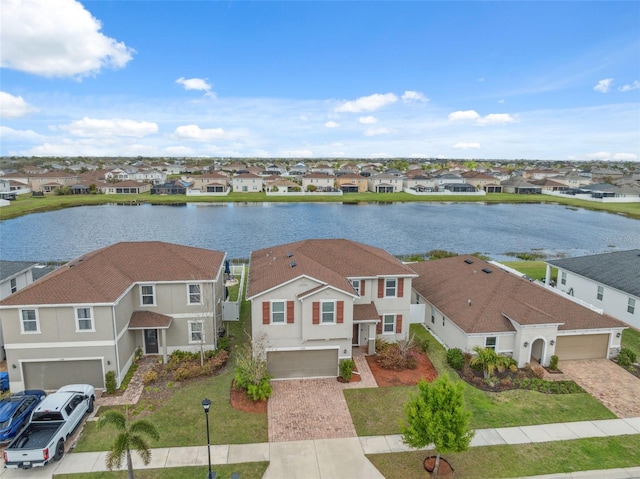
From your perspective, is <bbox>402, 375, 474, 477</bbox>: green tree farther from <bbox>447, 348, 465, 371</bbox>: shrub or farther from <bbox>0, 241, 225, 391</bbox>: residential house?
<bbox>0, 241, 225, 391</bbox>: residential house

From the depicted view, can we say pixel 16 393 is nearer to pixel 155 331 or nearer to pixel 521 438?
pixel 155 331

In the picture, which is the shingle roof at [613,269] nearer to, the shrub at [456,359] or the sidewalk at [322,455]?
the sidewalk at [322,455]

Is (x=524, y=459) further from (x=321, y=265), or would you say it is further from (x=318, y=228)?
(x=318, y=228)

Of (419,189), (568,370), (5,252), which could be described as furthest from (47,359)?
(419,189)

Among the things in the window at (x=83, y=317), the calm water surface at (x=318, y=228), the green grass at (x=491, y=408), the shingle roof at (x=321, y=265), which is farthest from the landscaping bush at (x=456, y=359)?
the calm water surface at (x=318, y=228)

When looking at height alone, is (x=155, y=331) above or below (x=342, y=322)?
below

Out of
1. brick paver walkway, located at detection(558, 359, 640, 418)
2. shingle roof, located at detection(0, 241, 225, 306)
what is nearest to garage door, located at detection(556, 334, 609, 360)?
brick paver walkway, located at detection(558, 359, 640, 418)
